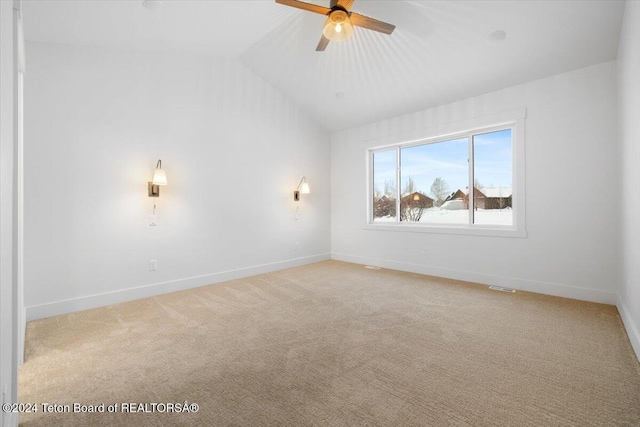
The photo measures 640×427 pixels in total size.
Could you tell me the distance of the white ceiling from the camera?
292cm

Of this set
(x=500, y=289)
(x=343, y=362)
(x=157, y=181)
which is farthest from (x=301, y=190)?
(x=343, y=362)

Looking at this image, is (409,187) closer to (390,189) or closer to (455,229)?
(390,189)

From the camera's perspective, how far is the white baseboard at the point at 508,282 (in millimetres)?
3434

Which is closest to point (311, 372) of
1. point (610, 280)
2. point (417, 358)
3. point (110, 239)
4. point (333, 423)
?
point (333, 423)

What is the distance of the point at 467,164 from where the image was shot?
4.64m

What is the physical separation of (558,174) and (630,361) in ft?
7.37

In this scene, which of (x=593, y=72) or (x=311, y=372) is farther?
(x=593, y=72)

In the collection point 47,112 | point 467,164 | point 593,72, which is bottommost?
point 467,164

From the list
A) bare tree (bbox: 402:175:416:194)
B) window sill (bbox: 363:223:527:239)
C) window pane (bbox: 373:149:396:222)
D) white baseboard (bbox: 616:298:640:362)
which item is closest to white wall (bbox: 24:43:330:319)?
window pane (bbox: 373:149:396:222)

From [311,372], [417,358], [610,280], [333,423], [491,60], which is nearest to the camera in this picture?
[333,423]

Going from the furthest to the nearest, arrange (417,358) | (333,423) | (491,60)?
(491,60), (417,358), (333,423)

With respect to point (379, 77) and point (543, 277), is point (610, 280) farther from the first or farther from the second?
point (379, 77)

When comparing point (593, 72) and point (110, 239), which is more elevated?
point (593, 72)

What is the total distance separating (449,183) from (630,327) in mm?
2821
